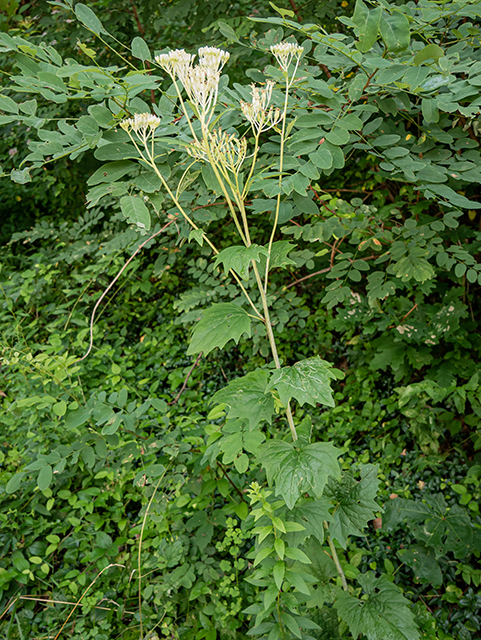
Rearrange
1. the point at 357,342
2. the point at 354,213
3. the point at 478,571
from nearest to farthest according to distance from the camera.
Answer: the point at 478,571
the point at 354,213
the point at 357,342

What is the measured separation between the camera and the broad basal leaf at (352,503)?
1342 millimetres

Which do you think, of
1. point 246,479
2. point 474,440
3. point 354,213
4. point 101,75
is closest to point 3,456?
point 246,479

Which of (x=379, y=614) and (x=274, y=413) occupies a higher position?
(x=274, y=413)

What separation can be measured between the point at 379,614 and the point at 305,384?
34.3 inches

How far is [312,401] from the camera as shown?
0.93 meters

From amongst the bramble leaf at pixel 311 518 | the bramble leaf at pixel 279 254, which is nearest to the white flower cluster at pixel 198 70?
the bramble leaf at pixel 279 254

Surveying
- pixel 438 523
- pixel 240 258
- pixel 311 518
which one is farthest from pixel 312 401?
pixel 438 523

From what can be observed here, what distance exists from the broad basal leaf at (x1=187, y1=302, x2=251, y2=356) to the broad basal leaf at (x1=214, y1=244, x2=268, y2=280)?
0.43 feet

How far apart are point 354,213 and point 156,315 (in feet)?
6.76

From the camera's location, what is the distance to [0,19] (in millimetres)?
3213

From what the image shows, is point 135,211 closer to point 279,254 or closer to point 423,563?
point 279,254

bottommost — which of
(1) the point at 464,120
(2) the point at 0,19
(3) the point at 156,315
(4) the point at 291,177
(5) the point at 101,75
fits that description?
(3) the point at 156,315

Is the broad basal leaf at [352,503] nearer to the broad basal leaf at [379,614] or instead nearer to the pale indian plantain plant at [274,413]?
the pale indian plantain plant at [274,413]

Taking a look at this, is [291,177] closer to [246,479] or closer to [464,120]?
[464,120]
